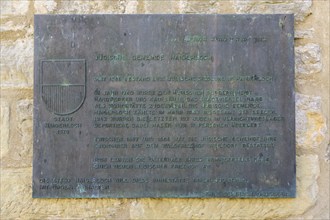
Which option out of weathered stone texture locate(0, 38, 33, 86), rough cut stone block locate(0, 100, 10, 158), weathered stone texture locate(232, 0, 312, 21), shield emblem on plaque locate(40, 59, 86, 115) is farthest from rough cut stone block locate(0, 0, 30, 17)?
weathered stone texture locate(232, 0, 312, 21)

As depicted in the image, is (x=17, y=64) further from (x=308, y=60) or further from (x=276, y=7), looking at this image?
(x=308, y=60)

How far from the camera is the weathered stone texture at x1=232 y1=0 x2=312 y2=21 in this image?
2.85 metres

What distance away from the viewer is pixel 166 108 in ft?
8.99

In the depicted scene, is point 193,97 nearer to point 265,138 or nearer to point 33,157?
point 265,138

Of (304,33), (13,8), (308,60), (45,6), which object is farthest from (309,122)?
(13,8)

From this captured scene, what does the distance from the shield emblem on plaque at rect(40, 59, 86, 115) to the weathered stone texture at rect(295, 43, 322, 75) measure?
1.32 metres

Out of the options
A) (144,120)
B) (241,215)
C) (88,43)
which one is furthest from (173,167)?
(88,43)

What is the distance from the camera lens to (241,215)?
2.74 meters

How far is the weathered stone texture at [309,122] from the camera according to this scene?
2783 millimetres

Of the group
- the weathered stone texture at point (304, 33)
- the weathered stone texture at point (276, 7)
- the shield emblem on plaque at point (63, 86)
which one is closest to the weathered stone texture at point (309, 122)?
the weathered stone texture at point (304, 33)

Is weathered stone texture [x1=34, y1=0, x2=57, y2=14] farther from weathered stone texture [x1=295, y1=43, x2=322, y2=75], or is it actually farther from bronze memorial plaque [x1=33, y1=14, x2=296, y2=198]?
weathered stone texture [x1=295, y1=43, x2=322, y2=75]

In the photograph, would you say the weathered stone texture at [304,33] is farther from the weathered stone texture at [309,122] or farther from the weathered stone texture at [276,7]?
the weathered stone texture at [309,122]

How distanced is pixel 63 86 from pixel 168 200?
0.93 metres

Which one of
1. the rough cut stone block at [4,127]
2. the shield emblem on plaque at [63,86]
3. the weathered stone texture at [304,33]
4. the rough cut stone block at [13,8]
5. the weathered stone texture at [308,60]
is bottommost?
the rough cut stone block at [4,127]
